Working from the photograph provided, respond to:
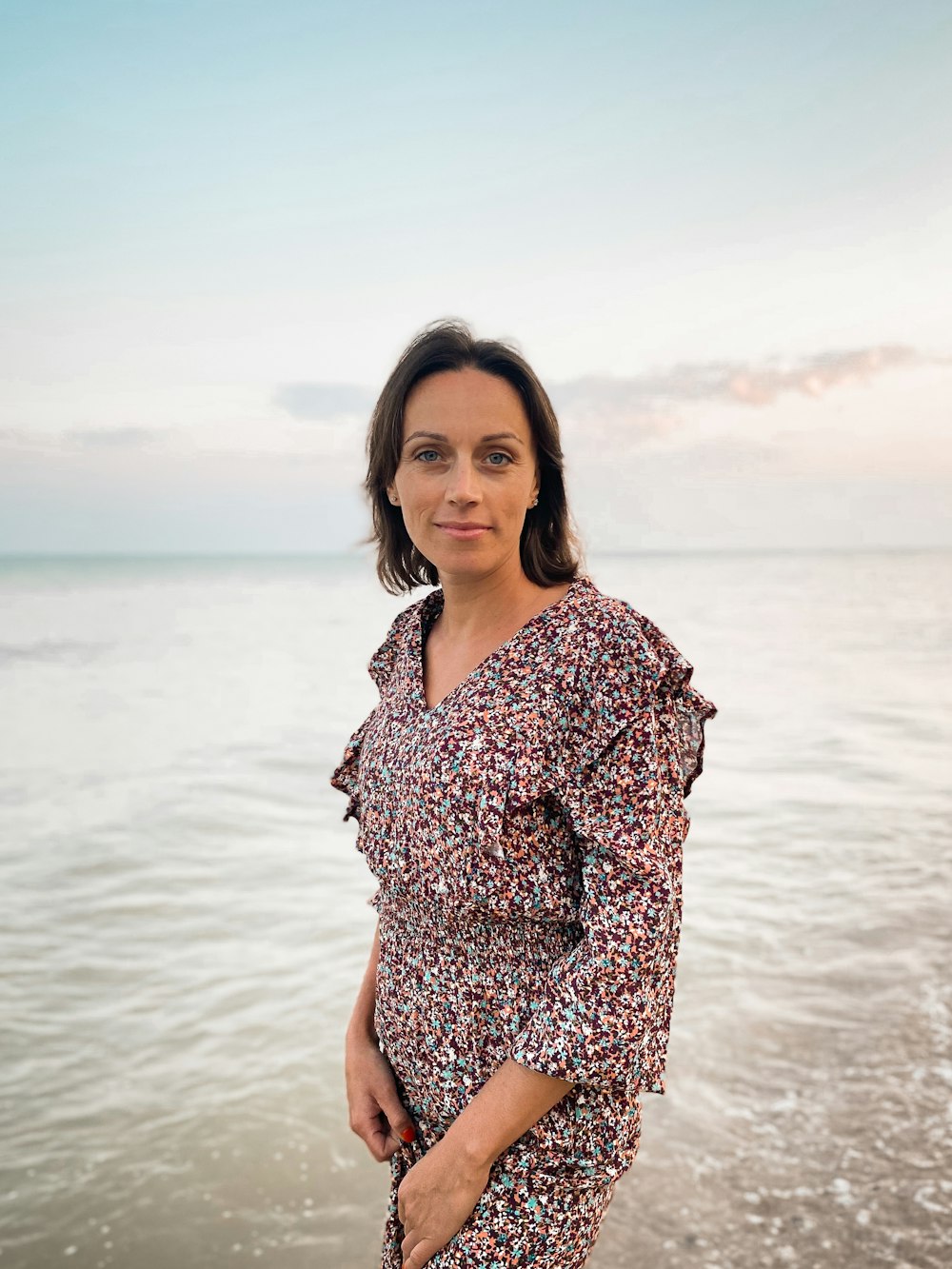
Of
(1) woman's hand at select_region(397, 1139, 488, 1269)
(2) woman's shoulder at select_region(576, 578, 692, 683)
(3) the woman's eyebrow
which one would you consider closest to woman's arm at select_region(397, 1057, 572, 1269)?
(1) woman's hand at select_region(397, 1139, 488, 1269)

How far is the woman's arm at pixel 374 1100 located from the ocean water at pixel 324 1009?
1.79 m

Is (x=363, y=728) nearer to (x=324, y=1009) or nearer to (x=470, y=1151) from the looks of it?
(x=470, y=1151)

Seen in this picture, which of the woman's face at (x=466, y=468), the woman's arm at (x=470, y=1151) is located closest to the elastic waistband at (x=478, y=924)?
the woman's arm at (x=470, y=1151)

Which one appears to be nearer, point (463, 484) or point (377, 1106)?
point (463, 484)

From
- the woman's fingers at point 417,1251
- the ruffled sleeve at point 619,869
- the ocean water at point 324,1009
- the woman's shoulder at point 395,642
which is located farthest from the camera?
the ocean water at point 324,1009

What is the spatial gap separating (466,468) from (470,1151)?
1055 millimetres

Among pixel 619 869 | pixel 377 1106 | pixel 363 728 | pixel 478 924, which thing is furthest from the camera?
pixel 363 728

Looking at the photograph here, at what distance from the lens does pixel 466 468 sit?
1809mm

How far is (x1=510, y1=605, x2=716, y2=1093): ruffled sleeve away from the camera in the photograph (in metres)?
1.52

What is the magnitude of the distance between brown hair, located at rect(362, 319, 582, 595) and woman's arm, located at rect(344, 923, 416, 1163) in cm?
93

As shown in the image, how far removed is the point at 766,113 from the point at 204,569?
2602 inches

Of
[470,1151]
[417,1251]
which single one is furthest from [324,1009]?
[470,1151]

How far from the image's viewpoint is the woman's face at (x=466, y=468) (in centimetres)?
183

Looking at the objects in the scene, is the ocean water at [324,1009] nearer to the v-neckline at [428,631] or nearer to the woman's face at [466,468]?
the v-neckline at [428,631]
